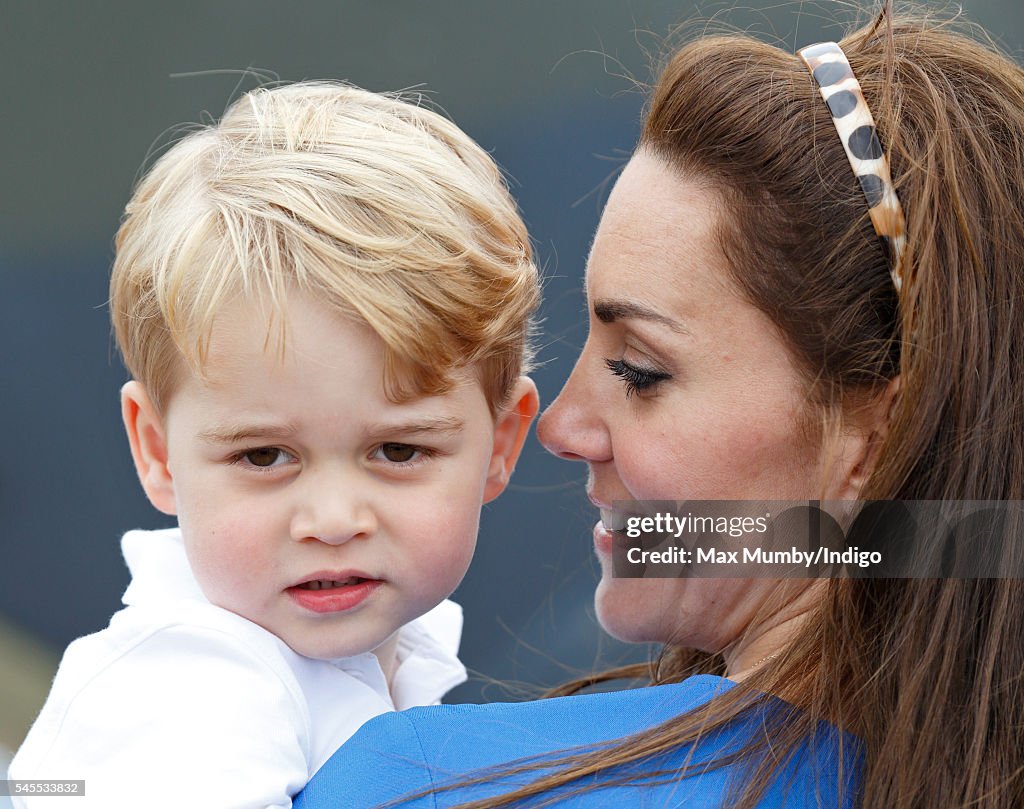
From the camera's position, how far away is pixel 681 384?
165cm

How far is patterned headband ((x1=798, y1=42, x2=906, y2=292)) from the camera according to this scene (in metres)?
1.48

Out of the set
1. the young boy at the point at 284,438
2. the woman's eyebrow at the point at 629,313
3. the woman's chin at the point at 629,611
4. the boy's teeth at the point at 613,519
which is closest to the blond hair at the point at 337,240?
the young boy at the point at 284,438

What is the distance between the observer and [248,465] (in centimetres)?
156

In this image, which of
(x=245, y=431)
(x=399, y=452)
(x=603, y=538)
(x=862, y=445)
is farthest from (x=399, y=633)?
(x=862, y=445)

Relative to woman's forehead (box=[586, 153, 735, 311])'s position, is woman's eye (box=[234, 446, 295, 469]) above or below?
below

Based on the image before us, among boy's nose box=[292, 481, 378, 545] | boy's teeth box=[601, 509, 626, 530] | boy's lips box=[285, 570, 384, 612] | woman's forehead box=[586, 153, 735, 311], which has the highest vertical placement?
woman's forehead box=[586, 153, 735, 311]

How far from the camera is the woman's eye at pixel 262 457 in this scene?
1.56 metres

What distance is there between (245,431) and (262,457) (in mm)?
57

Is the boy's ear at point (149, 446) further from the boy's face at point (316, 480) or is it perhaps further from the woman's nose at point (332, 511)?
the woman's nose at point (332, 511)

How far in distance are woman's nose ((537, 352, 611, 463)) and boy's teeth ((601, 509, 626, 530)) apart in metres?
0.08

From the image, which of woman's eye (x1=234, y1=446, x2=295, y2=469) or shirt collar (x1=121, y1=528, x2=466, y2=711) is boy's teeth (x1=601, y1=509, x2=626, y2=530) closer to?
shirt collar (x1=121, y1=528, x2=466, y2=711)

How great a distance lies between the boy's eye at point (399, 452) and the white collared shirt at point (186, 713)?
0.29 meters

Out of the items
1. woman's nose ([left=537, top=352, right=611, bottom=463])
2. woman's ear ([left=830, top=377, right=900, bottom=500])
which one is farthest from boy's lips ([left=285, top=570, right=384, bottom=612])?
woman's ear ([left=830, top=377, right=900, bottom=500])

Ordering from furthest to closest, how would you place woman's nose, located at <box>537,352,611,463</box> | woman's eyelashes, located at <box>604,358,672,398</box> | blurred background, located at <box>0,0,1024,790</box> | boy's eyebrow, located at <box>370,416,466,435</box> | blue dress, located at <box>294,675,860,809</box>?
blurred background, located at <box>0,0,1024,790</box>
woman's nose, located at <box>537,352,611,463</box>
woman's eyelashes, located at <box>604,358,672,398</box>
boy's eyebrow, located at <box>370,416,466,435</box>
blue dress, located at <box>294,675,860,809</box>
